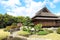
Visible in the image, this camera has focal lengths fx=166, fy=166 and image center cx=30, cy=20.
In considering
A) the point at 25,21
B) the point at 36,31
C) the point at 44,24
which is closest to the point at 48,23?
the point at 44,24

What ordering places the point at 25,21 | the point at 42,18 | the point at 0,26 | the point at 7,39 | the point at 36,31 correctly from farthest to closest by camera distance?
the point at 0,26
the point at 42,18
the point at 25,21
the point at 36,31
the point at 7,39

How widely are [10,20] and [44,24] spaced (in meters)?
22.9

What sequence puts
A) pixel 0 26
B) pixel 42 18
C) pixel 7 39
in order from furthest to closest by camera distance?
pixel 0 26 → pixel 42 18 → pixel 7 39

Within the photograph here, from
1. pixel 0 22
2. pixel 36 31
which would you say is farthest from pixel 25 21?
pixel 0 22

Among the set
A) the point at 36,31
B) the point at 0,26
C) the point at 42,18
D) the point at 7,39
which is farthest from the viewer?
the point at 0,26

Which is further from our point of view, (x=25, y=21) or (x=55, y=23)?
(x=55, y=23)

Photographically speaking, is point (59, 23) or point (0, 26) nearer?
point (59, 23)

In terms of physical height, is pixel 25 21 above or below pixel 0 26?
above

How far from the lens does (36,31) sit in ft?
118

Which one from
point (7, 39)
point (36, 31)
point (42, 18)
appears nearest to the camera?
point (7, 39)

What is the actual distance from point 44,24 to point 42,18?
181 centimetres

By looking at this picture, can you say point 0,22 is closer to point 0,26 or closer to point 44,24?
point 0,26

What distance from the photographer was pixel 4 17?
2552 inches

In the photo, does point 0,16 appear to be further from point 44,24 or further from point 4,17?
point 44,24
